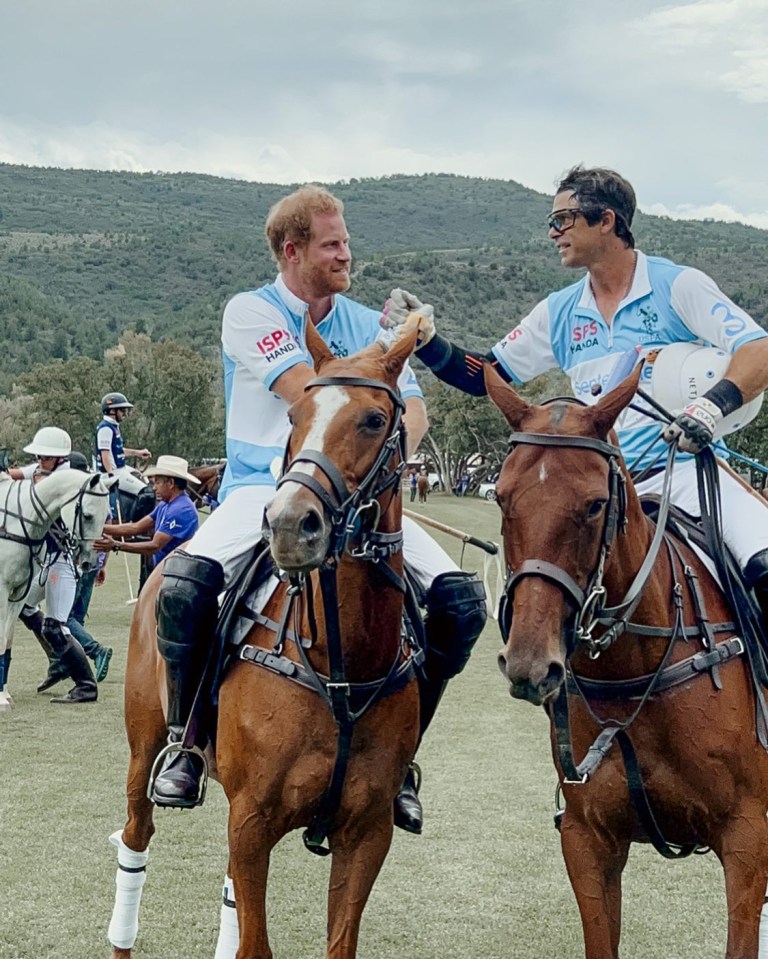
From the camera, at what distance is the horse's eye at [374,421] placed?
3400 mm

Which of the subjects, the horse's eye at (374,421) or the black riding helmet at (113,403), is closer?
the horse's eye at (374,421)

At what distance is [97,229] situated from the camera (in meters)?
143

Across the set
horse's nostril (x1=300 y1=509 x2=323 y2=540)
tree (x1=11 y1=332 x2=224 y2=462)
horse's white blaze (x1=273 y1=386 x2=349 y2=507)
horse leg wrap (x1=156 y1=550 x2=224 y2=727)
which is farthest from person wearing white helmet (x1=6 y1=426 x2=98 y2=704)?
tree (x1=11 y1=332 x2=224 y2=462)

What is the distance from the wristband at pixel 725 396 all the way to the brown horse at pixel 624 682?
494 millimetres

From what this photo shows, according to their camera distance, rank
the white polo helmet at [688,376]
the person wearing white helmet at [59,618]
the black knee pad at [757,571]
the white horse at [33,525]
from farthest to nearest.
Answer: the person wearing white helmet at [59,618], the white horse at [33,525], the white polo helmet at [688,376], the black knee pad at [757,571]

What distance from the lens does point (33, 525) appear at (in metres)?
10.5

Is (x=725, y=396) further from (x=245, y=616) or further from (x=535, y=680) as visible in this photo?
(x=245, y=616)

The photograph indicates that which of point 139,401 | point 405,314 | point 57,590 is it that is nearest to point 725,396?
point 405,314

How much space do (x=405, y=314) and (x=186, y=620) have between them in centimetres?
139

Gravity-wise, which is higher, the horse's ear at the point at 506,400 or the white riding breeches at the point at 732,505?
Answer: the horse's ear at the point at 506,400

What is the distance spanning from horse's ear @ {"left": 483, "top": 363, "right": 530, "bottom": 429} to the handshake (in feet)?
2.23

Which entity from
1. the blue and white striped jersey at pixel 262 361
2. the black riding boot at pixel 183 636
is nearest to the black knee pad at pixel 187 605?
the black riding boot at pixel 183 636

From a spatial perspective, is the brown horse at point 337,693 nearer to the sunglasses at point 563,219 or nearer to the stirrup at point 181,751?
the stirrup at point 181,751

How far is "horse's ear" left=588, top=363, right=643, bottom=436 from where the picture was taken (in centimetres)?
326
